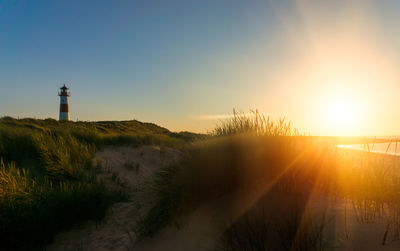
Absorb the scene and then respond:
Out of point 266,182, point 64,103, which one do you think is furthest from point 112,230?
point 64,103

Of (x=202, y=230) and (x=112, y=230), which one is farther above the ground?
(x=202, y=230)

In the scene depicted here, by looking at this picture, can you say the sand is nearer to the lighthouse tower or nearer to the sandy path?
the sandy path

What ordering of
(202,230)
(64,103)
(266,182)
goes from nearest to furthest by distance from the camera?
(202,230)
(266,182)
(64,103)

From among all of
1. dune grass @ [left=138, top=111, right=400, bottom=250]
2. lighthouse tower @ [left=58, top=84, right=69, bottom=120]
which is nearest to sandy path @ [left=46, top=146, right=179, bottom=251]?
dune grass @ [left=138, top=111, right=400, bottom=250]

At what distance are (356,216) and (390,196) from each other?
88 cm

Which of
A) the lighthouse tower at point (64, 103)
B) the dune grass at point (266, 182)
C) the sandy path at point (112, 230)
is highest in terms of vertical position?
the lighthouse tower at point (64, 103)

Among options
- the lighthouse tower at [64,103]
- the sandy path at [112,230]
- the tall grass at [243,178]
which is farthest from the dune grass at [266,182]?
the lighthouse tower at [64,103]

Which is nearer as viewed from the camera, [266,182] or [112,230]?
[266,182]

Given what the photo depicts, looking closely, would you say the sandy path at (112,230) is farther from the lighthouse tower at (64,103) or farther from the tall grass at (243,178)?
the lighthouse tower at (64,103)

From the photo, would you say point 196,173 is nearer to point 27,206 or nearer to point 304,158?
point 304,158

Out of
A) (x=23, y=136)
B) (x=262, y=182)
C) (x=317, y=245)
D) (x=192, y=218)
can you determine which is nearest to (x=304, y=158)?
(x=262, y=182)

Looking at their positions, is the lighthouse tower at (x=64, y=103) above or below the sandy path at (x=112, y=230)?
above

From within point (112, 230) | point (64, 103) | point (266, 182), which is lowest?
point (112, 230)

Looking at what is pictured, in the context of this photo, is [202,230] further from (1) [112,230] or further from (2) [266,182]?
(1) [112,230]
